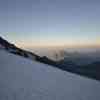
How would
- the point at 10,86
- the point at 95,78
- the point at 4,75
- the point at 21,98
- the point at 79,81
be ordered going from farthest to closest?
the point at 95,78, the point at 79,81, the point at 4,75, the point at 10,86, the point at 21,98

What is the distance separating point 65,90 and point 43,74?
1.01 metres

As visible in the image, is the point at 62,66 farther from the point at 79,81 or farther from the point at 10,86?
the point at 10,86

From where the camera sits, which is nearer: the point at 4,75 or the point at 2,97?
the point at 2,97

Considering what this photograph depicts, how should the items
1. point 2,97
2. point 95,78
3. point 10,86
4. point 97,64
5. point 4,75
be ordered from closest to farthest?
point 2,97
point 10,86
point 4,75
point 95,78
point 97,64

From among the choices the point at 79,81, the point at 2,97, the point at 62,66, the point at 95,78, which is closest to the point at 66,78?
the point at 79,81

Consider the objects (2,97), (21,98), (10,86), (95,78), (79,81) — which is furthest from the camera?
(95,78)

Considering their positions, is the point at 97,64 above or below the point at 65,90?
above

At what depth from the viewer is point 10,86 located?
263 cm

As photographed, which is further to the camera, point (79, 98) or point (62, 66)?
point (62, 66)

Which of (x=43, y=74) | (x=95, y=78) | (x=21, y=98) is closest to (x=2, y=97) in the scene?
(x=21, y=98)

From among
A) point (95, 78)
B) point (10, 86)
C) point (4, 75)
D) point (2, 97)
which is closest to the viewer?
point (2, 97)

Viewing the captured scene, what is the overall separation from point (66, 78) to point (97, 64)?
151cm

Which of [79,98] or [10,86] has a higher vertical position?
[10,86]

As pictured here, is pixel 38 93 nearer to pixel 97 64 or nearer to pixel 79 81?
pixel 79 81
